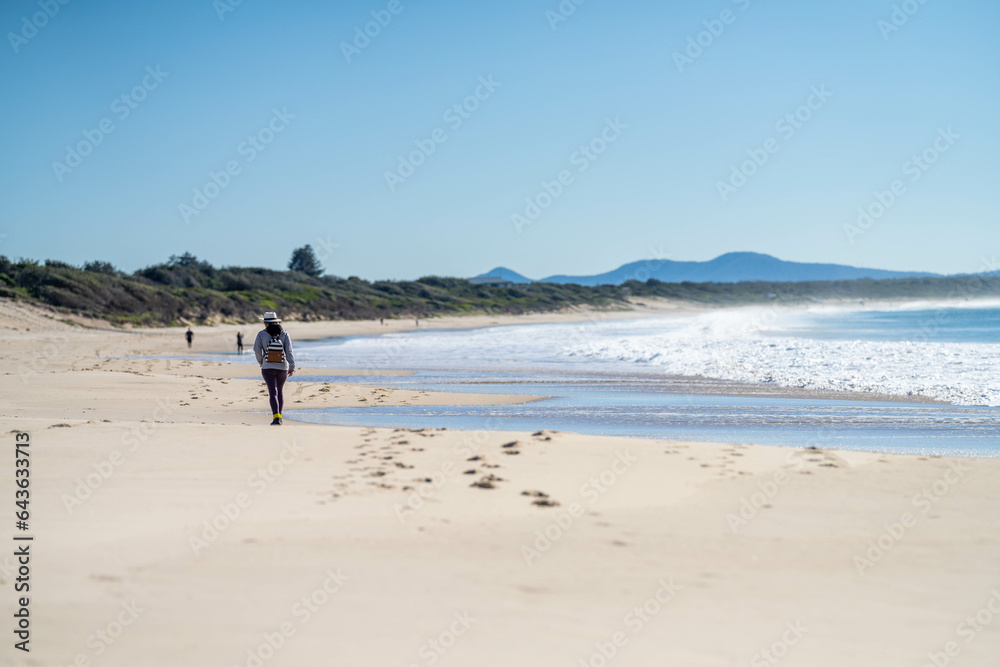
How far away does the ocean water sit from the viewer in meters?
10.6

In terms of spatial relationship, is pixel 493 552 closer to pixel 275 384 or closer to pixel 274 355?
pixel 274 355

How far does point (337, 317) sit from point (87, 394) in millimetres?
49252

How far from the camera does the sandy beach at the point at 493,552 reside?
145 inches

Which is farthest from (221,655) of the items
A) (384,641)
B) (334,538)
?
(334,538)

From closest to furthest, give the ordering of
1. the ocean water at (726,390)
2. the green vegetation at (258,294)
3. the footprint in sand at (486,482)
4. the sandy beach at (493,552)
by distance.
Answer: the sandy beach at (493,552) < the footprint in sand at (486,482) < the ocean water at (726,390) < the green vegetation at (258,294)

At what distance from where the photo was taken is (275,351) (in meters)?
10.2

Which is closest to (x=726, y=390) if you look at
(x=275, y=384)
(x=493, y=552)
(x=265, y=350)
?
(x=275, y=384)

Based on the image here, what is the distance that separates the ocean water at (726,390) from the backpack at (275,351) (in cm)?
196

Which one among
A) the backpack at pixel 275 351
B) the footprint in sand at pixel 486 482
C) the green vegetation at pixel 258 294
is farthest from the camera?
the green vegetation at pixel 258 294

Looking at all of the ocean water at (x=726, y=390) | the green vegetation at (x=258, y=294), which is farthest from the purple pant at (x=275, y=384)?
the green vegetation at (x=258, y=294)

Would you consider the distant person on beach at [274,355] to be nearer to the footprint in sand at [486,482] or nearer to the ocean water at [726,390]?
the ocean water at [726,390]

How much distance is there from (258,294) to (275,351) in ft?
167

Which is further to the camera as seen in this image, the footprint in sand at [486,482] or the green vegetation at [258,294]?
the green vegetation at [258,294]

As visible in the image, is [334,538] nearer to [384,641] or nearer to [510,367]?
[384,641]
